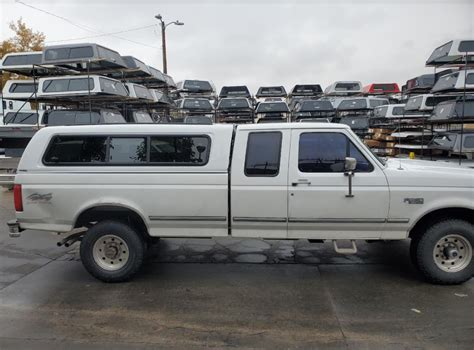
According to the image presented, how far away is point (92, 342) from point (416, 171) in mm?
3783

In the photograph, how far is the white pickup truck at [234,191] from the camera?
479cm

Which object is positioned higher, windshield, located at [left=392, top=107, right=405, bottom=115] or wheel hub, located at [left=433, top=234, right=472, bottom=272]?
windshield, located at [left=392, top=107, right=405, bottom=115]

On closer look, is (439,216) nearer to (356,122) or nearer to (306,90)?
(356,122)

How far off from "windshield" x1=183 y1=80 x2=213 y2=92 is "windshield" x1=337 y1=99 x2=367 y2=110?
674cm

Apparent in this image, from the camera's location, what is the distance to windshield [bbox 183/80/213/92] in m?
20.9

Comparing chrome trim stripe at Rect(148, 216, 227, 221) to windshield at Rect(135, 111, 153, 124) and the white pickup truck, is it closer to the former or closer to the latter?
the white pickup truck

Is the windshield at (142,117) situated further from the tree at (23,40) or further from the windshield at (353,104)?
the tree at (23,40)

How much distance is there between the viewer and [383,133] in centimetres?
1534

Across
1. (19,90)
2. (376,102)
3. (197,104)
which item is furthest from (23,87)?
(376,102)

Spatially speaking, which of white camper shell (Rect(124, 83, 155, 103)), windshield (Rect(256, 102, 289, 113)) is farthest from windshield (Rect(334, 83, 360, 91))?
white camper shell (Rect(124, 83, 155, 103))

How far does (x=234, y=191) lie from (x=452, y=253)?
8.44 feet

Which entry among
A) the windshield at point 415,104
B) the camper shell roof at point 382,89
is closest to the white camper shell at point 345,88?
the camper shell roof at point 382,89

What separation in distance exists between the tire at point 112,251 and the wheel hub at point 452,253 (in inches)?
136

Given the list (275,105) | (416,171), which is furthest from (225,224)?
(275,105)
